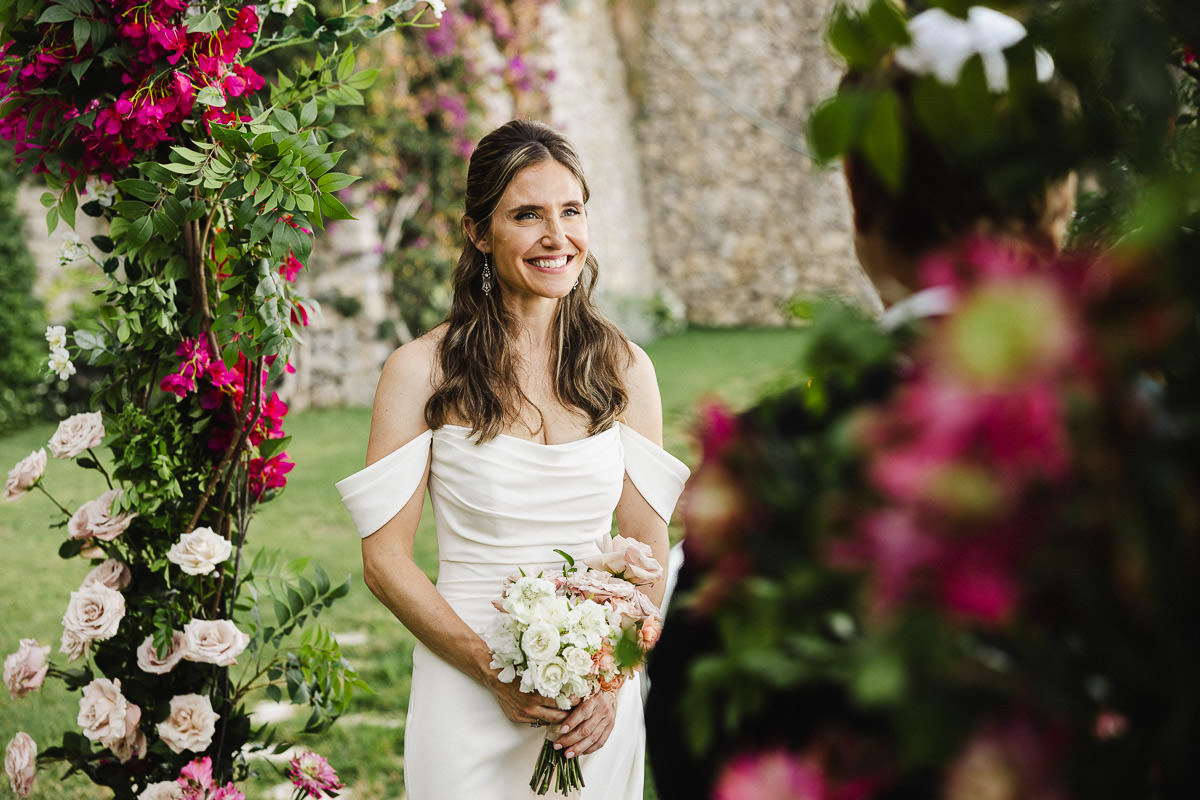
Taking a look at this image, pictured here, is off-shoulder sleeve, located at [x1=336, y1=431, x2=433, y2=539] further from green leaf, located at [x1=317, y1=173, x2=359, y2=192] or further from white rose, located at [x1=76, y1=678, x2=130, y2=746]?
white rose, located at [x1=76, y1=678, x2=130, y2=746]

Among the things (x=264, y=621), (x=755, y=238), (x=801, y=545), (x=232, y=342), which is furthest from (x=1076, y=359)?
(x=755, y=238)

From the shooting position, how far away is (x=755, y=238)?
1611cm

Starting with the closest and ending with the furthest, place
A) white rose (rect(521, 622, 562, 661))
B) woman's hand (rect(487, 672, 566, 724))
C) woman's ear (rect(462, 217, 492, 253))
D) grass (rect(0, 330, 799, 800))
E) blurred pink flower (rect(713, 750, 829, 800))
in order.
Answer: blurred pink flower (rect(713, 750, 829, 800)), white rose (rect(521, 622, 562, 661)), woman's hand (rect(487, 672, 566, 724)), woman's ear (rect(462, 217, 492, 253)), grass (rect(0, 330, 799, 800))

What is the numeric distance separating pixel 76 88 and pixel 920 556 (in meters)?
2.22

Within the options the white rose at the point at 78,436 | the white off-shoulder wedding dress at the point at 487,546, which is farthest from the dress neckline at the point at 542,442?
the white rose at the point at 78,436

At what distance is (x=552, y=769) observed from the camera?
213cm

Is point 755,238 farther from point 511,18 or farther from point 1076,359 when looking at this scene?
point 1076,359

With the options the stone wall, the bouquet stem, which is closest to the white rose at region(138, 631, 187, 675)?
the bouquet stem

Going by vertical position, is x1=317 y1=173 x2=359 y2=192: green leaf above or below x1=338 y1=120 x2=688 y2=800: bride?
above

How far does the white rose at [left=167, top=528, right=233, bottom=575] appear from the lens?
2.24m

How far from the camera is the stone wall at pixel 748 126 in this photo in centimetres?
1581

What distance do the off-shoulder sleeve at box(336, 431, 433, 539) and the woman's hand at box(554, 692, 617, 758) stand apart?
61 centimetres

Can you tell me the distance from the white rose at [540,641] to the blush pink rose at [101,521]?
1021mm

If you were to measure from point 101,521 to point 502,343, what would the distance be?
3.37 ft
